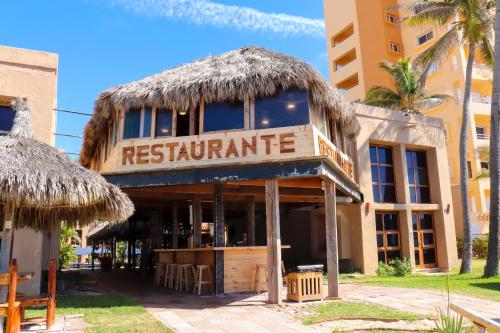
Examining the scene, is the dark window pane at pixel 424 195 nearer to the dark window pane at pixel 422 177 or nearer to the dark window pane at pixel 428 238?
the dark window pane at pixel 422 177

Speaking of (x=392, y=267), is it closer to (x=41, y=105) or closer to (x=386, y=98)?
(x=386, y=98)

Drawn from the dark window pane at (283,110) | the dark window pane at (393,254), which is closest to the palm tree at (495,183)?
the dark window pane at (393,254)

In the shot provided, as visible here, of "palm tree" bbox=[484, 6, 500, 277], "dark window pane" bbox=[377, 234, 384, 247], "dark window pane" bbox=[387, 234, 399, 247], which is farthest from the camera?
"dark window pane" bbox=[387, 234, 399, 247]

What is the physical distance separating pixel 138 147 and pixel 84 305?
375cm

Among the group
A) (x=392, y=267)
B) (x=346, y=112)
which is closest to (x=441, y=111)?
(x=392, y=267)

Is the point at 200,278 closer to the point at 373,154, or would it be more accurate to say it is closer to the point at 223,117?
the point at 223,117

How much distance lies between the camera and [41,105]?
11.8 metres

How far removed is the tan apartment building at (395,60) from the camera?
2850cm

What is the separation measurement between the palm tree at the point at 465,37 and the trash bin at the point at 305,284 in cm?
833

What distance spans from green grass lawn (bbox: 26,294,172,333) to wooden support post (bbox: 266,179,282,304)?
102 inches

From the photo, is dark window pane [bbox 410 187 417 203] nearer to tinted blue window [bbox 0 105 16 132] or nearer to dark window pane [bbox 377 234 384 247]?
dark window pane [bbox 377 234 384 247]

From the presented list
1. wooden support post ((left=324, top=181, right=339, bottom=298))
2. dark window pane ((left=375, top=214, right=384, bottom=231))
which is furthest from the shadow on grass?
dark window pane ((left=375, top=214, right=384, bottom=231))

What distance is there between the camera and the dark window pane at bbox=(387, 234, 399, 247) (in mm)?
17312

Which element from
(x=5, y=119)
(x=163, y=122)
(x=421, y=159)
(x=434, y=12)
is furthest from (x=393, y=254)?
(x=5, y=119)
